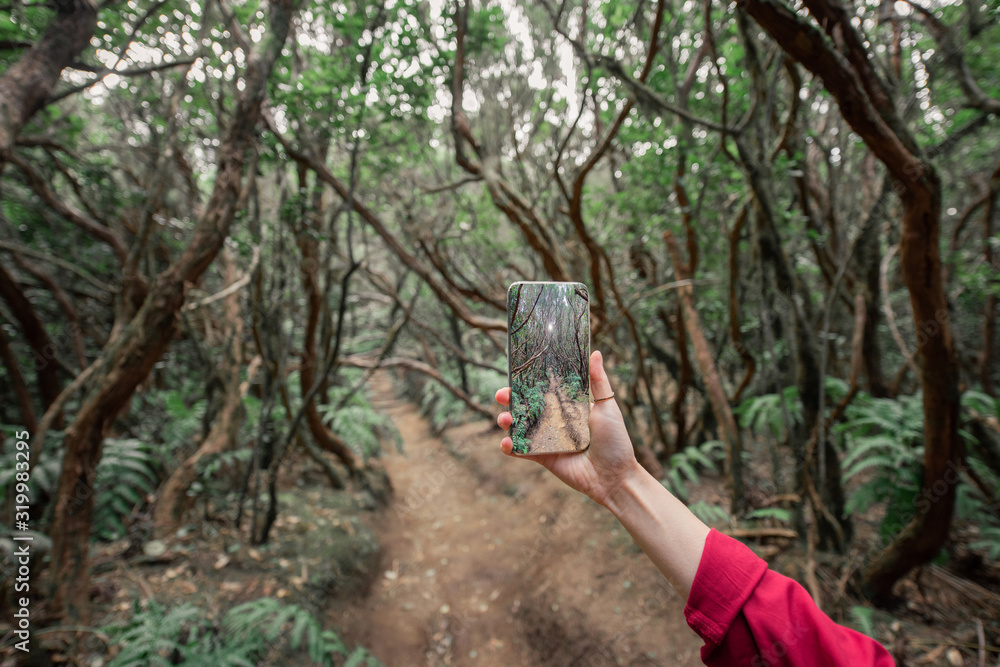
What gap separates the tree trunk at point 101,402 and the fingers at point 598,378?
2.37 metres

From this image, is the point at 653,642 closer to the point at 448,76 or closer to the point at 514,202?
the point at 514,202

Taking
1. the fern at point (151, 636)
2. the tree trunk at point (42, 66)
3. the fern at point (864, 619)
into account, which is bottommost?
the fern at point (864, 619)

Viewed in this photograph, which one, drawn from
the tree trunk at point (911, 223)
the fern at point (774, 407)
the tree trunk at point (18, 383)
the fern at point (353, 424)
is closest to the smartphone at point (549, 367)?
the tree trunk at point (911, 223)

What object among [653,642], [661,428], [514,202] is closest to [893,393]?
[661,428]

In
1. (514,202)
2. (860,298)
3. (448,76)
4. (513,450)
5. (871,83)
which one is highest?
(448,76)

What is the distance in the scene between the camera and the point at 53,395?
3.44 meters

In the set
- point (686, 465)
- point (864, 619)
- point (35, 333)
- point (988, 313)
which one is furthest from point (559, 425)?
point (988, 313)

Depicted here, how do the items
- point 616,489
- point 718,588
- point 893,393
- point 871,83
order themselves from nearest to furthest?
1. point 718,588
2. point 616,489
3. point 871,83
4. point 893,393

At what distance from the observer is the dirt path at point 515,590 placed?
278 cm

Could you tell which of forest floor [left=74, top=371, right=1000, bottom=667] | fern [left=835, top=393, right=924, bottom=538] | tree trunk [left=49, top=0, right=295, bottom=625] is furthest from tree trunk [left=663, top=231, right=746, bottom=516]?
tree trunk [left=49, top=0, right=295, bottom=625]

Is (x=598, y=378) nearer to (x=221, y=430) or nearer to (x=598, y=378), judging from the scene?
(x=598, y=378)

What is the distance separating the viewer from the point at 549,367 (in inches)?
56.2

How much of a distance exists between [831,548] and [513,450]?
8.91 ft

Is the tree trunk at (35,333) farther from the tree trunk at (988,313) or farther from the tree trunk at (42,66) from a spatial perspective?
the tree trunk at (988,313)
